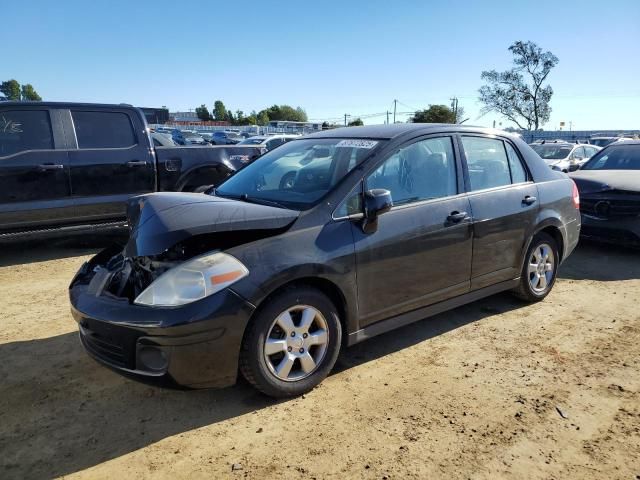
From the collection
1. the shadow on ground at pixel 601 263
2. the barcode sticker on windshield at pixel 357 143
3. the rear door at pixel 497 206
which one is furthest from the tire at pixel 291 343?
the shadow on ground at pixel 601 263

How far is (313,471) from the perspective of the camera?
244cm

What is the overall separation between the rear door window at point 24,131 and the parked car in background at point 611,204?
7.18m

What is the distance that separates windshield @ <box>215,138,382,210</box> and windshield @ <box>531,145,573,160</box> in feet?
43.9

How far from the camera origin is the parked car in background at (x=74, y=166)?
5902 millimetres

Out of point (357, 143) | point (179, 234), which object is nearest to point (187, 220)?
point (179, 234)

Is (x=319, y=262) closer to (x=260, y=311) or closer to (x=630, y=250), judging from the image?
(x=260, y=311)

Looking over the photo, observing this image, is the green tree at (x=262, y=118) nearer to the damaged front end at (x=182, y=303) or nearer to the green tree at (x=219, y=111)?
the green tree at (x=219, y=111)

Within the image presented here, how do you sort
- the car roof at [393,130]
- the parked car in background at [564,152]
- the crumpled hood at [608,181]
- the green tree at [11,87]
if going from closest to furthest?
the car roof at [393,130]
the crumpled hood at [608,181]
the parked car in background at [564,152]
the green tree at [11,87]

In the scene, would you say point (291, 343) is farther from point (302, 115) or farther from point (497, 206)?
point (302, 115)

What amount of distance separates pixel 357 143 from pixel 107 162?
4.15 m

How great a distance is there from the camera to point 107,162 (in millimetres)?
6469

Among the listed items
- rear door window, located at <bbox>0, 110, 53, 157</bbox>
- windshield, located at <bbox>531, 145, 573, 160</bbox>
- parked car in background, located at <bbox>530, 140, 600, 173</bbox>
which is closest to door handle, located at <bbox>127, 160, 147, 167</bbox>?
rear door window, located at <bbox>0, 110, 53, 157</bbox>

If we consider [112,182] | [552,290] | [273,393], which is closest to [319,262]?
[273,393]

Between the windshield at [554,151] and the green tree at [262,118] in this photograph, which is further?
the green tree at [262,118]
